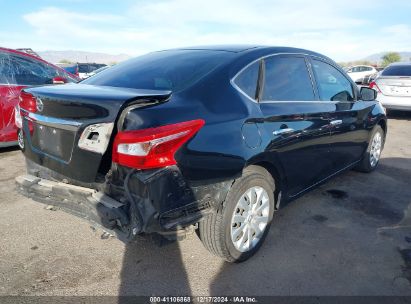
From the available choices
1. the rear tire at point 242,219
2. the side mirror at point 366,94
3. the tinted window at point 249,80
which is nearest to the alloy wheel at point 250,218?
the rear tire at point 242,219

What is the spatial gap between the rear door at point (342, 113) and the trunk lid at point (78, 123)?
6.72ft

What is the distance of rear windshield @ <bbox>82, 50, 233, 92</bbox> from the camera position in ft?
9.20

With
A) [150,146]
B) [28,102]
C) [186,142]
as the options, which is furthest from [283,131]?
[28,102]

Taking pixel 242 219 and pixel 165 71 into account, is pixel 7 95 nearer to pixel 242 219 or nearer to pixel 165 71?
pixel 165 71

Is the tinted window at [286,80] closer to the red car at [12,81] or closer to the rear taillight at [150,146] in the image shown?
the rear taillight at [150,146]

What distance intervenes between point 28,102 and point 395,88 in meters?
9.36

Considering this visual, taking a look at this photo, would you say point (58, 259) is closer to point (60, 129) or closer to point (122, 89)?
point (60, 129)

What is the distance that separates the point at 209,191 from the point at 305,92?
1611 millimetres

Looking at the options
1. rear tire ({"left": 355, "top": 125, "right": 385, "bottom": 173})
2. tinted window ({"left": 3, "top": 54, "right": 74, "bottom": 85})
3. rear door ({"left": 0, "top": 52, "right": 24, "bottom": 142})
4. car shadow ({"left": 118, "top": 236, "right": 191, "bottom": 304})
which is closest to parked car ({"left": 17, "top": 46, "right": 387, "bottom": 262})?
car shadow ({"left": 118, "top": 236, "right": 191, "bottom": 304})

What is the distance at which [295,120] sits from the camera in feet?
10.6

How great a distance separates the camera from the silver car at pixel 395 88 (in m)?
9.44

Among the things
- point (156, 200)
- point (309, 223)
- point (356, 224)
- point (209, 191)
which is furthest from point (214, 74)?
point (356, 224)

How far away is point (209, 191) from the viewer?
251cm

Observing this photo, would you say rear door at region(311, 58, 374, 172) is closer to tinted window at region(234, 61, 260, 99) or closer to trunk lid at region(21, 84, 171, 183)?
tinted window at region(234, 61, 260, 99)
